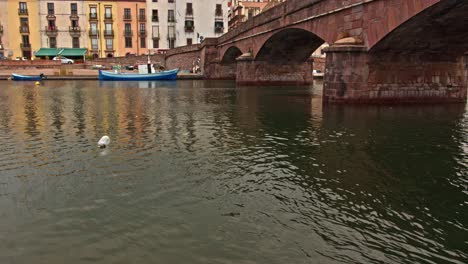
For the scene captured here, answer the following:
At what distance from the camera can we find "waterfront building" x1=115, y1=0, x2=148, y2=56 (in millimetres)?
74125

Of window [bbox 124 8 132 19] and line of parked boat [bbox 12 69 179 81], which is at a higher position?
window [bbox 124 8 132 19]

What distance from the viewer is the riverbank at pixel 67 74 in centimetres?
5349

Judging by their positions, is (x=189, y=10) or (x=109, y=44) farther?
(x=189, y=10)

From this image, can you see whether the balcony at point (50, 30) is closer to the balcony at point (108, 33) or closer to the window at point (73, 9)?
the window at point (73, 9)

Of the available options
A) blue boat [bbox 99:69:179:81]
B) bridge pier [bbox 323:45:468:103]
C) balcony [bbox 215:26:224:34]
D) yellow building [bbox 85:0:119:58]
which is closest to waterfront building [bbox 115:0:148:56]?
yellow building [bbox 85:0:119:58]

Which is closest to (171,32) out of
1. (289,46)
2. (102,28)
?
(102,28)

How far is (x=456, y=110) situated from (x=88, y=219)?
59.2 feet

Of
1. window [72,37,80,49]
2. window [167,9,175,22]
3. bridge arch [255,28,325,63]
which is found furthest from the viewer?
window [167,9,175,22]

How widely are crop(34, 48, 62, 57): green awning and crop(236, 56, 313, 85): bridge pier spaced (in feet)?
145

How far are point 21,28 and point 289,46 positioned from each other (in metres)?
55.5

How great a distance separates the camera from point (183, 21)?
7544 cm

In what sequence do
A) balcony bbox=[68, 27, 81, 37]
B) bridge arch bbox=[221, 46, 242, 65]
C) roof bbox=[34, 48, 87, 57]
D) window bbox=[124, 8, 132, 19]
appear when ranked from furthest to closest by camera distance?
window bbox=[124, 8, 132, 19] < balcony bbox=[68, 27, 81, 37] < roof bbox=[34, 48, 87, 57] < bridge arch bbox=[221, 46, 242, 65]

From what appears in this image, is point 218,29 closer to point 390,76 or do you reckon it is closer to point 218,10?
point 218,10

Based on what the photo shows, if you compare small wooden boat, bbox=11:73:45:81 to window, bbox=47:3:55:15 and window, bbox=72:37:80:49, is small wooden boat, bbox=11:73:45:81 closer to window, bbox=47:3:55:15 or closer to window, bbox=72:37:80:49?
window, bbox=72:37:80:49
